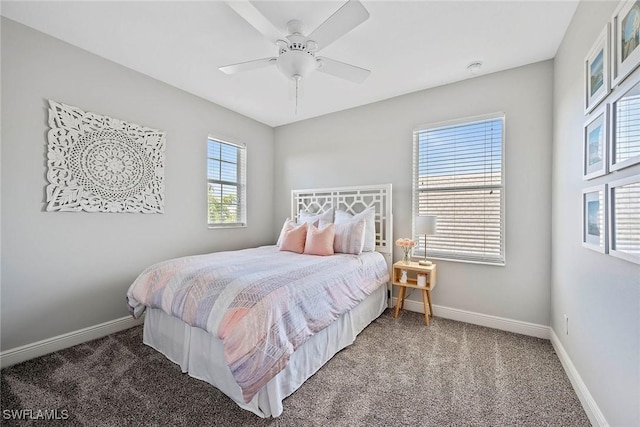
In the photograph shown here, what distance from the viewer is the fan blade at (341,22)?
1.52 m

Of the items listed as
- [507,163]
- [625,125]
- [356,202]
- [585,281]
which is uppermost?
[507,163]

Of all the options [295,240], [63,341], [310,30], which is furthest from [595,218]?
[63,341]

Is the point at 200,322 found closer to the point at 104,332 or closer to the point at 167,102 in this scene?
the point at 104,332

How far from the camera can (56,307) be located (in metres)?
2.28

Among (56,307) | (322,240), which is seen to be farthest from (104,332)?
(322,240)

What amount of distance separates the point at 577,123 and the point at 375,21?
1.61 metres

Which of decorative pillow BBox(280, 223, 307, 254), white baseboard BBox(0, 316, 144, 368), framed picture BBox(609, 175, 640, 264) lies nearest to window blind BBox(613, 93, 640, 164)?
framed picture BBox(609, 175, 640, 264)

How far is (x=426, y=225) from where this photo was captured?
2.77m

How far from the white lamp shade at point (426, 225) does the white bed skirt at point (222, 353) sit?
1.07m

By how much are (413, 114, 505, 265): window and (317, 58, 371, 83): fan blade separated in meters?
1.35

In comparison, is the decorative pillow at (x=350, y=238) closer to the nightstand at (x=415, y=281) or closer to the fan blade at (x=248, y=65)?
the nightstand at (x=415, y=281)

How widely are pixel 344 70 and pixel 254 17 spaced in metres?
0.80

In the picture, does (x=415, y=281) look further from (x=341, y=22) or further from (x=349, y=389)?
(x=341, y=22)

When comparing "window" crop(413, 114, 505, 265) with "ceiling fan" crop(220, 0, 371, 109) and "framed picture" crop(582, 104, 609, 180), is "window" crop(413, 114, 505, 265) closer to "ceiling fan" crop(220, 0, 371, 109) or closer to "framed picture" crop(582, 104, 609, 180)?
"framed picture" crop(582, 104, 609, 180)
